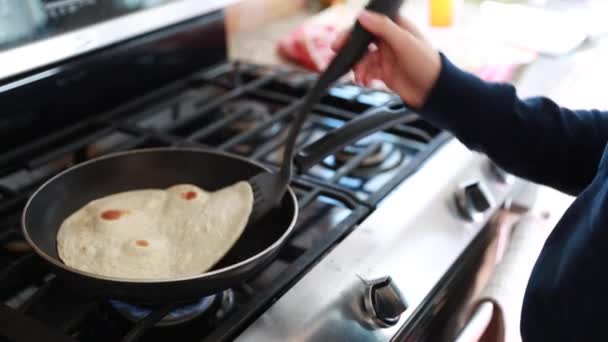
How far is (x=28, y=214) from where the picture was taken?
558 millimetres

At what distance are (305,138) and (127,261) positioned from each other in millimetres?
318

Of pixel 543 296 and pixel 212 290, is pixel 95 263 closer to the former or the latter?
pixel 212 290

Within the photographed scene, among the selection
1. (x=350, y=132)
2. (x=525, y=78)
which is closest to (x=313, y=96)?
(x=350, y=132)

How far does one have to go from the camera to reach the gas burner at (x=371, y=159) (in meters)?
0.73

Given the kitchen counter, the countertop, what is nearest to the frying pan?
the countertop

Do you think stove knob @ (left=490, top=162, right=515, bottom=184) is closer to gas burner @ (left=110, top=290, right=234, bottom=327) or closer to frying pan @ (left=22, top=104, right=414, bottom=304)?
frying pan @ (left=22, top=104, right=414, bottom=304)

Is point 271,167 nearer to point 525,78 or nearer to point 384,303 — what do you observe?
point 384,303

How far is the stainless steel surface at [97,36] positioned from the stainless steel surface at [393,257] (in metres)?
0.38

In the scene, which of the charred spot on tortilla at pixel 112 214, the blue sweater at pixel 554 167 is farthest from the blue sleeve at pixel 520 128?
the charred spot on tortilla at pixel 112 214

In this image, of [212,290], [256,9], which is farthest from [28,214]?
[256,9]

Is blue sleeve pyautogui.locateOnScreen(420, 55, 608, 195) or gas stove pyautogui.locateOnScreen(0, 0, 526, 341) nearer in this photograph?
gas stove pyautogui.locateOnScreen(0, 0, 526, 341)

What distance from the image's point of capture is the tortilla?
0.55 m

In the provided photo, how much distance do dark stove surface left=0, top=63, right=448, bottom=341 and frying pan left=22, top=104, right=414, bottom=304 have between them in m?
0.03

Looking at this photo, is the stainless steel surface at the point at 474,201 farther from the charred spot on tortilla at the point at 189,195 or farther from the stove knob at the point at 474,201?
the charred spot on tortilla at the point at 189,195
